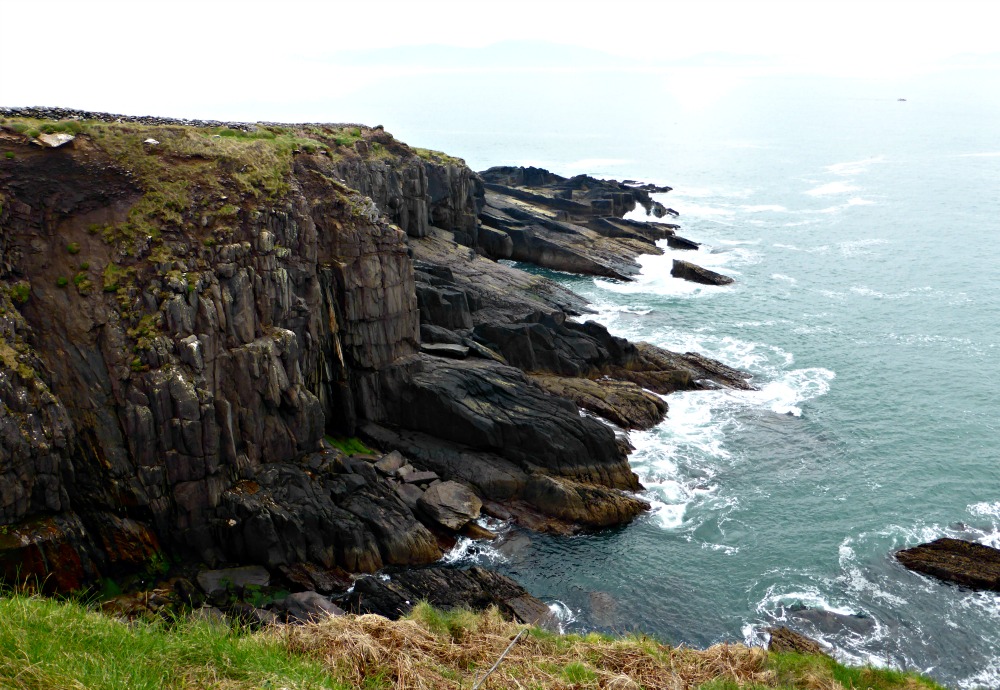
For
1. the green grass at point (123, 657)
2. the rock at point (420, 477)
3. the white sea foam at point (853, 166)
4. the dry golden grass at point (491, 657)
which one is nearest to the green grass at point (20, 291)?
the rock at point (420, 477)

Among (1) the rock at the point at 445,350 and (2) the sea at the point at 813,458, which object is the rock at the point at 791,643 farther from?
(1) the rock at the point at 445,350

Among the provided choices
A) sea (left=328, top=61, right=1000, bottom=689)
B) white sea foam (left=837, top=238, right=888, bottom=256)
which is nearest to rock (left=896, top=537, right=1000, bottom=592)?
sea (left=328, top=61, right=1000, bottom=689)

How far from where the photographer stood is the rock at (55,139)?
31641 millimetres

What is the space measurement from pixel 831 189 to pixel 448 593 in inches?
4437

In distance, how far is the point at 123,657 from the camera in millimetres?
11320

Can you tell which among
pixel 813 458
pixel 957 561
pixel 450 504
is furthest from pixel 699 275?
pixel 450 504

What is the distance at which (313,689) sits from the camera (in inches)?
445

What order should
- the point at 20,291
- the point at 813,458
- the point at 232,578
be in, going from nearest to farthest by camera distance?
the point at 232,578, the point at 20,291, the point at 813,458

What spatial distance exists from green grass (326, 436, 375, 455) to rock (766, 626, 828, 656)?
1956 centimetres

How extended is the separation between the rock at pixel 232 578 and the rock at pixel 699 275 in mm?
54245

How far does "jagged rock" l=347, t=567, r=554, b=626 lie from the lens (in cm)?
2875

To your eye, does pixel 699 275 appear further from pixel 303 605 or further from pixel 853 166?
pixel 853 166

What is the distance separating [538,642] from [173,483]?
18.8 meters

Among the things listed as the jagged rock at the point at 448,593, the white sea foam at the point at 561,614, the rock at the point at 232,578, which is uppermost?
the rock at the point at 232,578
